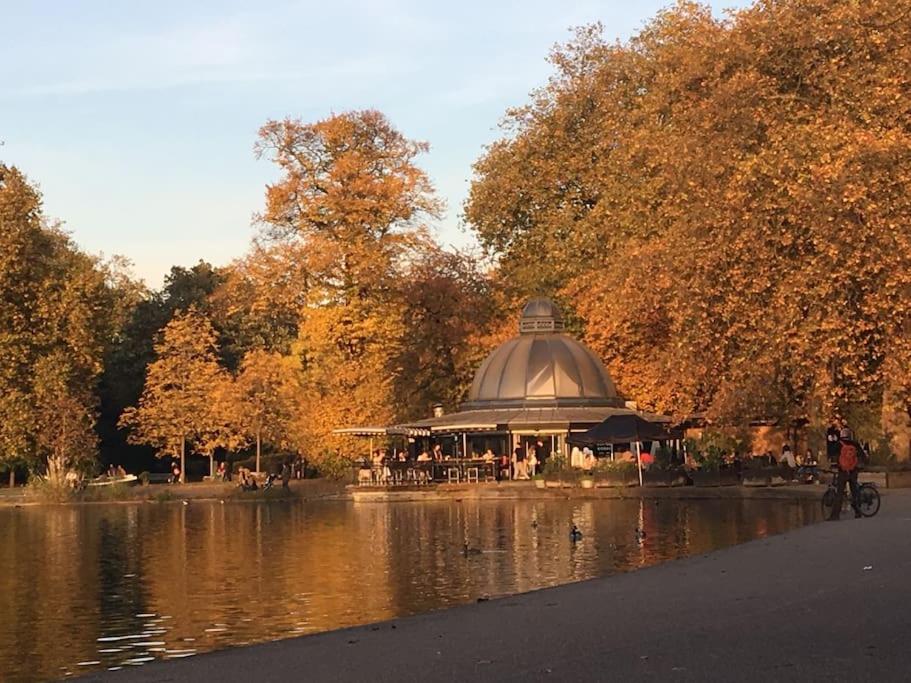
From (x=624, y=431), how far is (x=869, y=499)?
62.0 feet

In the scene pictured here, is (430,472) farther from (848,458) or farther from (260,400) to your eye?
(848,458)

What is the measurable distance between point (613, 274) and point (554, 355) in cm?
787

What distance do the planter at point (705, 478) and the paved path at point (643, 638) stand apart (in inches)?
1101

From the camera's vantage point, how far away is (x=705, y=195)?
4241cm

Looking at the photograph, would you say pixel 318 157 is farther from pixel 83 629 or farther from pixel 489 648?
pixel 489 648

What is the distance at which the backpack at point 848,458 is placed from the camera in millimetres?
26766

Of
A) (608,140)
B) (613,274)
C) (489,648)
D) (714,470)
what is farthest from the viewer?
(608,140)

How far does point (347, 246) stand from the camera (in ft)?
209

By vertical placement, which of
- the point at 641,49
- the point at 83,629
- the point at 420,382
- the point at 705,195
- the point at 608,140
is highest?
the point at 641,49

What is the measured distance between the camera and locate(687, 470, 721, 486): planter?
45188 mm

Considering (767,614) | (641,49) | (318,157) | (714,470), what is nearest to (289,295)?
(318,157)

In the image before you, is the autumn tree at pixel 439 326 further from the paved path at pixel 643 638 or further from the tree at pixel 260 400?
the paved path at pixel 643 638

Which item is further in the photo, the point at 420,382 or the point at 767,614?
the point at 420,382

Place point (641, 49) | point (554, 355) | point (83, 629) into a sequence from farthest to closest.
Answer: point (641, 49) < point (554, 355) < point (83, 629)
